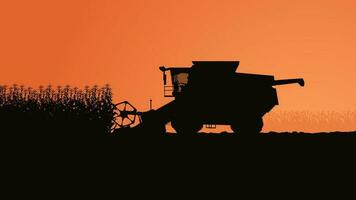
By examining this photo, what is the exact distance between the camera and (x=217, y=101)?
2930cm

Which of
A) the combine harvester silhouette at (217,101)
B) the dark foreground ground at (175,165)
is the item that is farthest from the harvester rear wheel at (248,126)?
the dark foreground ground at (175,165)

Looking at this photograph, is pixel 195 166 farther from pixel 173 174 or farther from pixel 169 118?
pixel 169 118

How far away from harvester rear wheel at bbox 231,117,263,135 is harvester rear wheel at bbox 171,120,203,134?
61.3 inches

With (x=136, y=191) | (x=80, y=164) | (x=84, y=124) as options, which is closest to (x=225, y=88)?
(x=84, y=124)

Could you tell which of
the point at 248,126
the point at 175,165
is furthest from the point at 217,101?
the point at 175,165

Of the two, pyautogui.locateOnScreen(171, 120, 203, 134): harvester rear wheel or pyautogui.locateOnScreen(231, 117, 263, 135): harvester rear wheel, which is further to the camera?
pyautogui.locateOnScreen(171, 120, 203, 134): harvester rear wheel

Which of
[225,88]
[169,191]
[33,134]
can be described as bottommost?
[169,191]

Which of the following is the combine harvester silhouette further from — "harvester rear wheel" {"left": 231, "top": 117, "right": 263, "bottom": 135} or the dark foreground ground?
the dark foreground ground

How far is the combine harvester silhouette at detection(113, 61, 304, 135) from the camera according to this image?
29.2 meters

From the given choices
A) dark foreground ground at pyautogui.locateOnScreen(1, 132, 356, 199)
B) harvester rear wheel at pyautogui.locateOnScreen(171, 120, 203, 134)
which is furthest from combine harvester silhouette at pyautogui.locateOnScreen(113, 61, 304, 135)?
dark foreground ground at pyautogui.locateOnScreen(1, 132, 356, 199)

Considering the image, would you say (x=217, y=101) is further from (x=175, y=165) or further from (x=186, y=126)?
(x=175, y=165)

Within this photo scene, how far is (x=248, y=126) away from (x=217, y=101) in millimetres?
1817

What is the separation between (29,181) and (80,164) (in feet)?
5.22

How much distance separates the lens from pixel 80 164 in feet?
49.9
